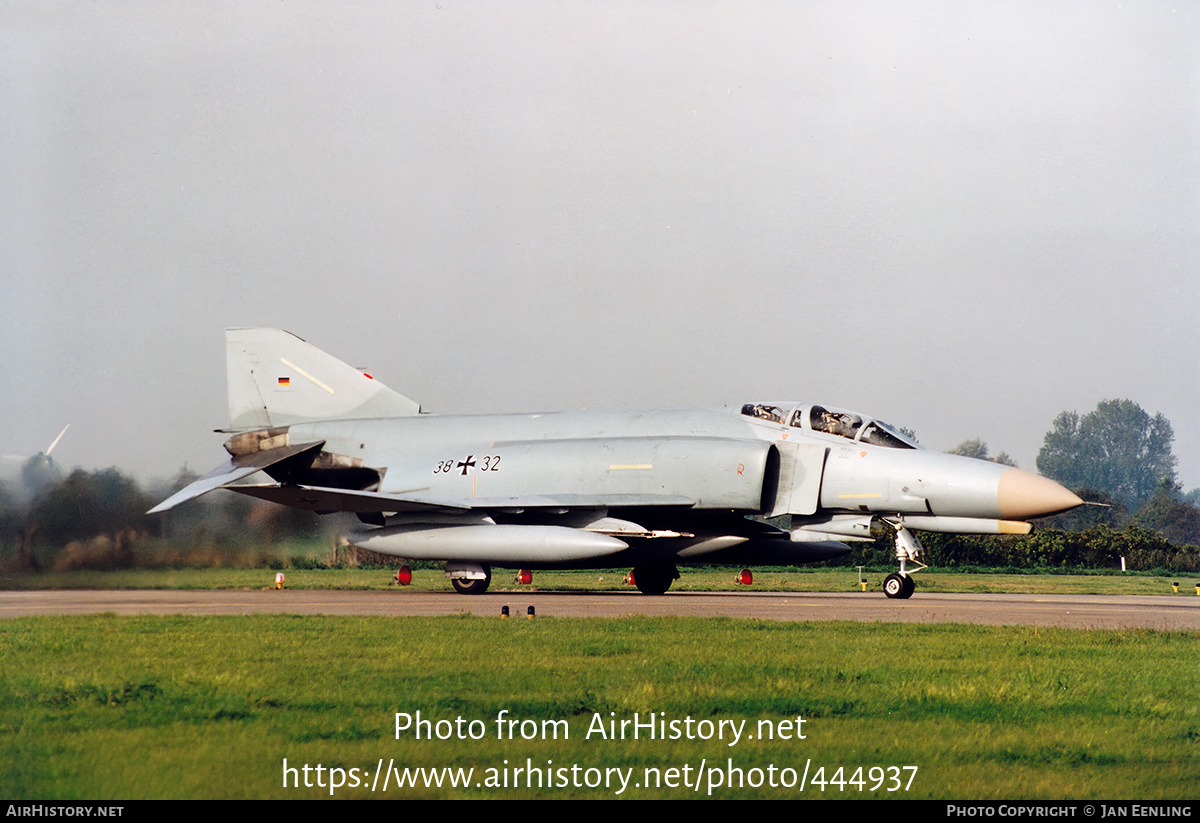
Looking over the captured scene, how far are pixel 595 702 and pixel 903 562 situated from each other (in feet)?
37.2

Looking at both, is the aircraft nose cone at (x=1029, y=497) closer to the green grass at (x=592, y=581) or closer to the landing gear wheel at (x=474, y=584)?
the green grass at (x=592, y=581)

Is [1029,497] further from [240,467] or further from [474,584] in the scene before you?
[240,467]

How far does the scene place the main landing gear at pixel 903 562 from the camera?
1653cm

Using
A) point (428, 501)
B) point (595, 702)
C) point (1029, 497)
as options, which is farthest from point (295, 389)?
point (595, 702)

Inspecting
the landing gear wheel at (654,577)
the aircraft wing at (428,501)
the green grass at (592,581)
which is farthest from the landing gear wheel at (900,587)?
the landing gear wheel at (654,577)

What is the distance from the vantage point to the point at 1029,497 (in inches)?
629

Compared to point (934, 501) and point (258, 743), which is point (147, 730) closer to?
point (258, 743)

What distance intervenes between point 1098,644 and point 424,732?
6.57 metres

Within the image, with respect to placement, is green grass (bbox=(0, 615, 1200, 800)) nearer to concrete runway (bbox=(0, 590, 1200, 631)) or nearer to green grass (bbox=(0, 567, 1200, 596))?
concrete runway (bbox=(0, 590, 1200, 631))

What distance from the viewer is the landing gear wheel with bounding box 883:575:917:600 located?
1648cm

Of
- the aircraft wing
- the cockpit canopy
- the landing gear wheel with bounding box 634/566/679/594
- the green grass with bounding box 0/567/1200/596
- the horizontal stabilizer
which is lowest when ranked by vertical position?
the green grass with bounding box 0/567/1200/596

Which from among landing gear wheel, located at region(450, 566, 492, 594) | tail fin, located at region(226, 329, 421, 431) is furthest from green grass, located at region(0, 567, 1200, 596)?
tail fin, located at region(226, 329, 421, 431)

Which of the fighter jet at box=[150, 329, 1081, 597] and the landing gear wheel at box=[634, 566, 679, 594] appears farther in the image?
the landing gear wheel at box=[634, 566, 679, 594]

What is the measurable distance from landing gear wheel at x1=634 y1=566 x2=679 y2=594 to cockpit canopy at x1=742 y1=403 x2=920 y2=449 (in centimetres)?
280
